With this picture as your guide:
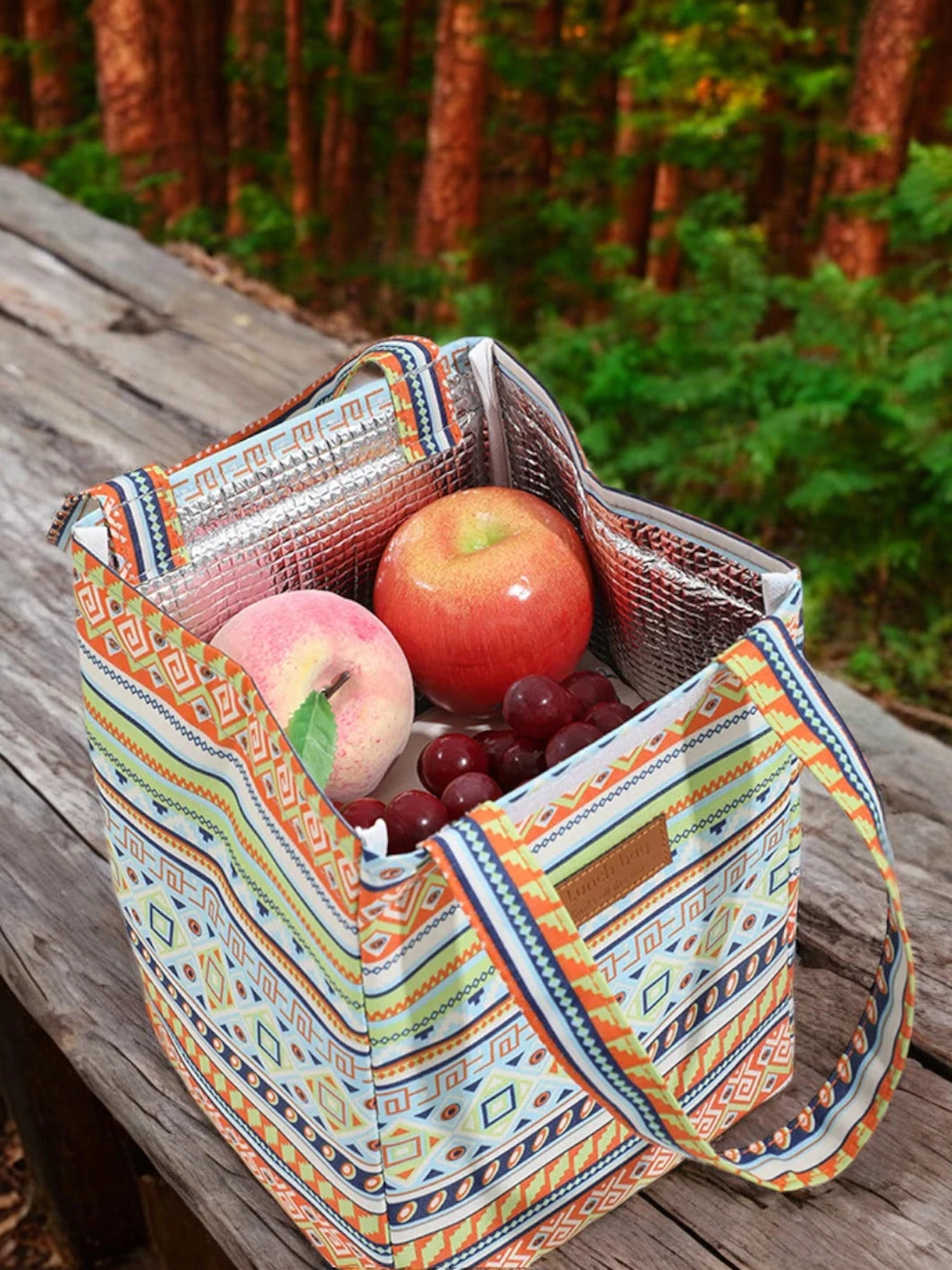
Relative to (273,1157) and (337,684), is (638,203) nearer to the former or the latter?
(337,684)

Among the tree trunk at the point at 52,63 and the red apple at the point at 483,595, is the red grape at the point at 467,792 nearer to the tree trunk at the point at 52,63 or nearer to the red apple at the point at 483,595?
the red apple at the point at 483,595

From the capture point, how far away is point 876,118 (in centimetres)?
403

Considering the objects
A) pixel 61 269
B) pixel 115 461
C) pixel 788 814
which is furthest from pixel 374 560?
pixel 61 269

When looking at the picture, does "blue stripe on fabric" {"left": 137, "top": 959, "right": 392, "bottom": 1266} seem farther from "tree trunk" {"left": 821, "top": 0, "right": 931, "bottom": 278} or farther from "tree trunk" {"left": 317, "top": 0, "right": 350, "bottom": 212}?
"tree trunk" {"left": 317, "top": 0, "right": 350, "bottom": 212}

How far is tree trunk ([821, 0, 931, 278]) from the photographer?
12.8 ft

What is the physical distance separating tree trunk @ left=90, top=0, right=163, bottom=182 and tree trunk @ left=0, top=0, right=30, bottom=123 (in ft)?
7.35

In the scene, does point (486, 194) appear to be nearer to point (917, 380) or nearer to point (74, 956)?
point (917, 380)

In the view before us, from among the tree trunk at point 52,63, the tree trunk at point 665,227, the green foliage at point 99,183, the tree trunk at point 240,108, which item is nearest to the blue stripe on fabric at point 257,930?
the green foliage at point 99,183

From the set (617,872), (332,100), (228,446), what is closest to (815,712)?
(617,872)

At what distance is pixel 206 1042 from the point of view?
1.00 m

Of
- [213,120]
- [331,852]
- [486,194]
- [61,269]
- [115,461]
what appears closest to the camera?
[331,852]

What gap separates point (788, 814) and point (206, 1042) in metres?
0.48

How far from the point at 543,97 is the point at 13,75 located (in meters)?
3.27

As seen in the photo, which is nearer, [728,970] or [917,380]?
[728,970]
